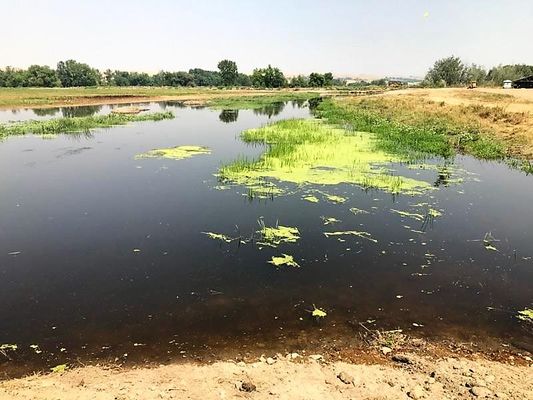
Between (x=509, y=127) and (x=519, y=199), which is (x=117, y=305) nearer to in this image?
(x=519, y=199)

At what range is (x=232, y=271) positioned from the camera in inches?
326

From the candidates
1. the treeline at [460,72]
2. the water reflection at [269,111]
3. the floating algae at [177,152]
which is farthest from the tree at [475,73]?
the floating algae at [177,152]

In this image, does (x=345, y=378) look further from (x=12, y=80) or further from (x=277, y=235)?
(x=12, y=80)

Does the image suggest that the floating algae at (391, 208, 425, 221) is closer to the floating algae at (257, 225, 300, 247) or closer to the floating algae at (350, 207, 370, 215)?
the floating algae at (350, 207, 370, 215)

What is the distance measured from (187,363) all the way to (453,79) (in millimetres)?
111678

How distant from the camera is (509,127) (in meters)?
24.1

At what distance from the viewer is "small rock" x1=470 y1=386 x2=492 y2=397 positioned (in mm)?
4672

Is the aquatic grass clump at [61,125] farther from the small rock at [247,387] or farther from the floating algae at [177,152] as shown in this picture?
the small rock at [247,387]

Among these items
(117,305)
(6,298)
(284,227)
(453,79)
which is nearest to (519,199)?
(284,227)

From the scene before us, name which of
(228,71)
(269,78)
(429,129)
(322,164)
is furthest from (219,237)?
(228,71)

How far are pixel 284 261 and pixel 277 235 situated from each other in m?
1.38

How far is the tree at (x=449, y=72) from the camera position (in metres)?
98.4

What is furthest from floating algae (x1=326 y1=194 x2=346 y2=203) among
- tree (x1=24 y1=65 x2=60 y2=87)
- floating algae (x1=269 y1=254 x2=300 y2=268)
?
tree (x1=24 y1=65 x2=60 y2=87)

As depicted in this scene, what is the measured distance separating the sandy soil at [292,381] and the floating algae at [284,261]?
10.2ft
